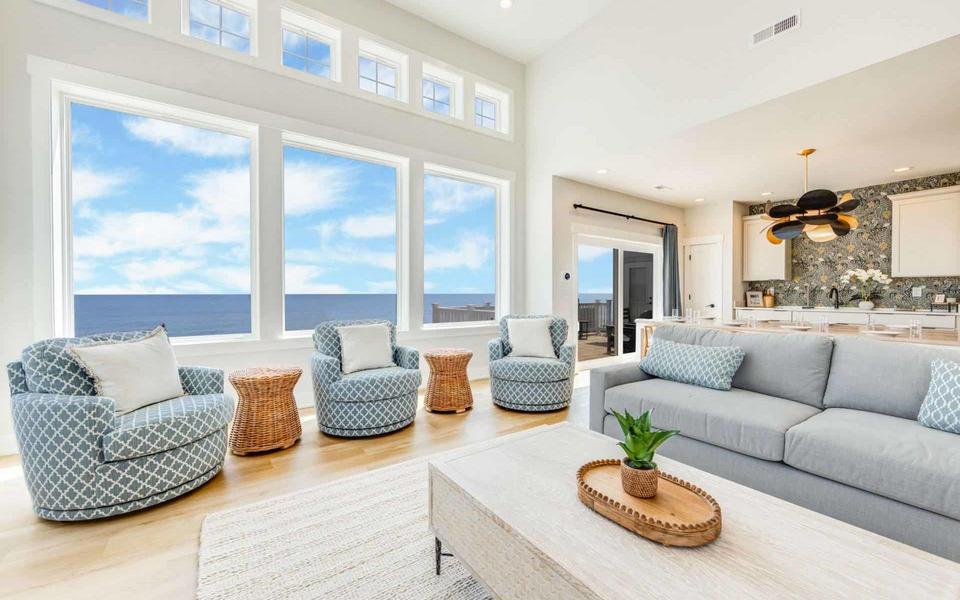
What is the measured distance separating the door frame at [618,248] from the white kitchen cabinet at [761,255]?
132 cm

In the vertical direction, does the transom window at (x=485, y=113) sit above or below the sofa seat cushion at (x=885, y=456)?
above

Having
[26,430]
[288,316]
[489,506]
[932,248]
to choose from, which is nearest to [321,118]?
[288,316]

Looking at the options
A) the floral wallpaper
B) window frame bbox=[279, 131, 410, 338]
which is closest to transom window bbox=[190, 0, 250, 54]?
window frame bbox=[279, 131, 410, 338]

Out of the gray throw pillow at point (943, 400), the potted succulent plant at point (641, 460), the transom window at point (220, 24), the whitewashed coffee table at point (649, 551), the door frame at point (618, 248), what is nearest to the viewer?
the whitewashed coffee table at point (649, 551)

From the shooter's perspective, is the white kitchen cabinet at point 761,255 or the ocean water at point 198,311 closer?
the ocean water at point 198,311

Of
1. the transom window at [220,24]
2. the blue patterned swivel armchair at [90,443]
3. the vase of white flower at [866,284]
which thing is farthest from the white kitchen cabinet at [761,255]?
the blue patterned swivel armchair at [90,443]

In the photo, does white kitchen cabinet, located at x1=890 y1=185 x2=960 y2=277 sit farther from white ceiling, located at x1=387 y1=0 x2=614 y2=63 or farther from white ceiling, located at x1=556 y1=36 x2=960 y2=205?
white ceiling, located at x1=387 y1=0 x2=614 y2=63

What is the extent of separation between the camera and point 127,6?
3.30 metres

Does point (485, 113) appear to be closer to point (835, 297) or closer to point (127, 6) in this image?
point (127, 6)

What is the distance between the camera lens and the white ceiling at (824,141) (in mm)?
3002

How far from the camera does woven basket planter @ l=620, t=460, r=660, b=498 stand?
4.36 ft

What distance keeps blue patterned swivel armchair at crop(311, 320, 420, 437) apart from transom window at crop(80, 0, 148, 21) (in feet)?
9.95

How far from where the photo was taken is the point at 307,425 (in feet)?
11.6

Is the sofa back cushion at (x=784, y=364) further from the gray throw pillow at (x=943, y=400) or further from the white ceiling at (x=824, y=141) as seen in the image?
the white ceiling at (x=824, y=141)
